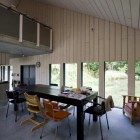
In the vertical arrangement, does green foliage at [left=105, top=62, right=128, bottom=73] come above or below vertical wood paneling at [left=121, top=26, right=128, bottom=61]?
below

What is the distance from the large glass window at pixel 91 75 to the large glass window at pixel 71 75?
39cm

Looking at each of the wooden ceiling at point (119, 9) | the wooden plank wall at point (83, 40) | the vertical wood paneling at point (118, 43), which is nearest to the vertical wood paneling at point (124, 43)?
the wooden plank wall at point (83, 40)

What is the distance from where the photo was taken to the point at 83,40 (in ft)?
18.1

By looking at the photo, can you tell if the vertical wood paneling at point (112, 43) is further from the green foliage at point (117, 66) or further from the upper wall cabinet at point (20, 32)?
the upper wall cabinet at point (20, 32)

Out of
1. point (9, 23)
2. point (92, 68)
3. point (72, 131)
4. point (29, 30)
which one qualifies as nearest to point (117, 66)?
point (92, 68)

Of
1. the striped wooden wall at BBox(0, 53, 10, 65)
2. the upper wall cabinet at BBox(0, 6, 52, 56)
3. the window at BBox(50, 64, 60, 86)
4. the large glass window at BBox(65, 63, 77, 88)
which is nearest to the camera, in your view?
the upper wall cabinet at BBox(0, 6, 52, 56)

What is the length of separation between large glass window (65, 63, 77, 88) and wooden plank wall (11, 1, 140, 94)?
0.27 m

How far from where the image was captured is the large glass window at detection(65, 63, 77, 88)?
5.91 m

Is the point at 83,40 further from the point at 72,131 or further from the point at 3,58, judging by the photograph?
the point at 3,58

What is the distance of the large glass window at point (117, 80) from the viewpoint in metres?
4.80

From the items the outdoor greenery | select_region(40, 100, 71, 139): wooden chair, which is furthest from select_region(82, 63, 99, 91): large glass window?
select_region(40, 100, 71, 139): wooden chair

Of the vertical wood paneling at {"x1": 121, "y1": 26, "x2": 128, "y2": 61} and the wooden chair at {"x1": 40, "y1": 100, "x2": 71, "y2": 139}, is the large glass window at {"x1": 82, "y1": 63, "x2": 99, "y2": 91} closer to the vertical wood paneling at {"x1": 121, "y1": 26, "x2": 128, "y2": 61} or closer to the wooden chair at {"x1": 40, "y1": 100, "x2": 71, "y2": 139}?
the vertical wood paneling at {"x1": 121, "y1": 26, "x2": 128, "y2": 61}

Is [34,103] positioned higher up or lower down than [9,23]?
lower down

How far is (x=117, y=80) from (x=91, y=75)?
104 cm
